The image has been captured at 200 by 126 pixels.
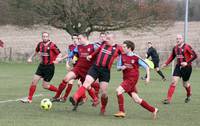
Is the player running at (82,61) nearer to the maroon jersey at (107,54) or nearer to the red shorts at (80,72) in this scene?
the red shorts at (80,72)

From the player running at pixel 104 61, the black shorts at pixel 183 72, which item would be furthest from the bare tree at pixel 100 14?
the player running at pixel 104 61

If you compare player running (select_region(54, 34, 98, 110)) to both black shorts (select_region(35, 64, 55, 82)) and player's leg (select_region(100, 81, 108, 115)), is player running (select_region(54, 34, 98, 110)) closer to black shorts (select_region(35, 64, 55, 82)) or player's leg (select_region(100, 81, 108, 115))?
player's leg (select_region(100, 81, 108, 115))

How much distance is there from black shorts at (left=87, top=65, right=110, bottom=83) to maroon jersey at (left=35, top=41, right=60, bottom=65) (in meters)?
2.44

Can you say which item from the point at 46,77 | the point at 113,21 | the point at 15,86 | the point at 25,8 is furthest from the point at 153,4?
the point at 46,77

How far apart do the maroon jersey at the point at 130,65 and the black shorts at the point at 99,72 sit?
514 millimetres

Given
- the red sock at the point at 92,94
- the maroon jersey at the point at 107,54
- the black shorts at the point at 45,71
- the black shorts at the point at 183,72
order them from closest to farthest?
the maroon jersey at the point at 107,54 → the red sock at the point at 92,94 → the black shorts at the point at 45,71 → the black shorts at the point at 183,72

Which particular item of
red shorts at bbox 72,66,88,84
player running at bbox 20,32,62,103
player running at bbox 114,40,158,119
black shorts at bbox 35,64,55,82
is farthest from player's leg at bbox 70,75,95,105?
black shorts at bbox 35,64,55,82

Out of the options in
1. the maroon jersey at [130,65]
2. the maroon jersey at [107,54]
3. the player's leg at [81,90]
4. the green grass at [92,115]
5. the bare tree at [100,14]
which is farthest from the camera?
the bare tree at [100,14]

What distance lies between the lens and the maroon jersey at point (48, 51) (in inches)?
590

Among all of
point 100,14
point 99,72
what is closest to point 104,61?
point 99,72

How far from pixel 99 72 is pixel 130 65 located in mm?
762

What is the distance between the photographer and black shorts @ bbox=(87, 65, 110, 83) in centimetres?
1274

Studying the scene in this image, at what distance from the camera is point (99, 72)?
12781 millimetres

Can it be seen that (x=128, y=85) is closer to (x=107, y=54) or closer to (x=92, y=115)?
(x=107, y=54)
